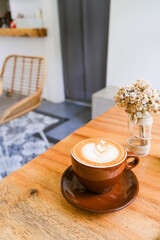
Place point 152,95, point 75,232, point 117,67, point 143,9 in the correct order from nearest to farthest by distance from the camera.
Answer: point 75,232 → point 152,95 → point 143,9 → point 117,67

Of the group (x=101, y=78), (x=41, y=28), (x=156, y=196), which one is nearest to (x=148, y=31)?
(x=101, y=78)

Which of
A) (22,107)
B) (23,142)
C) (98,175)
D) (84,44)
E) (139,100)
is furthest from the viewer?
(84,44)

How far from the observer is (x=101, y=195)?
48cm

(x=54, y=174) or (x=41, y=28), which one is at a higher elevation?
(x=41, y=28)

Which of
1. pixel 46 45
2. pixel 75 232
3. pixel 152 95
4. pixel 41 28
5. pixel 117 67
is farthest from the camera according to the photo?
pixel 46 45

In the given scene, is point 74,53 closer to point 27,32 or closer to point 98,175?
point 27,32

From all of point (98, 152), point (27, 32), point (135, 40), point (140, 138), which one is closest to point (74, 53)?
point (27, 32)

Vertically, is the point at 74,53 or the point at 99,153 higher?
the point at 99,153

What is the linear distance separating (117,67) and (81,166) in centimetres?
193

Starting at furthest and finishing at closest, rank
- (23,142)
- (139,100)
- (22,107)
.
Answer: (23,142)
(22,107)
(139,100)

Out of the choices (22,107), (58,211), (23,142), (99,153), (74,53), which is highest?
(99,153)

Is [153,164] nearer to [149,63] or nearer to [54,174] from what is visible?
[54,174]

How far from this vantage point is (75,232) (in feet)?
1.34

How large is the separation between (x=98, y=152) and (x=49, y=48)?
2.46 meters
